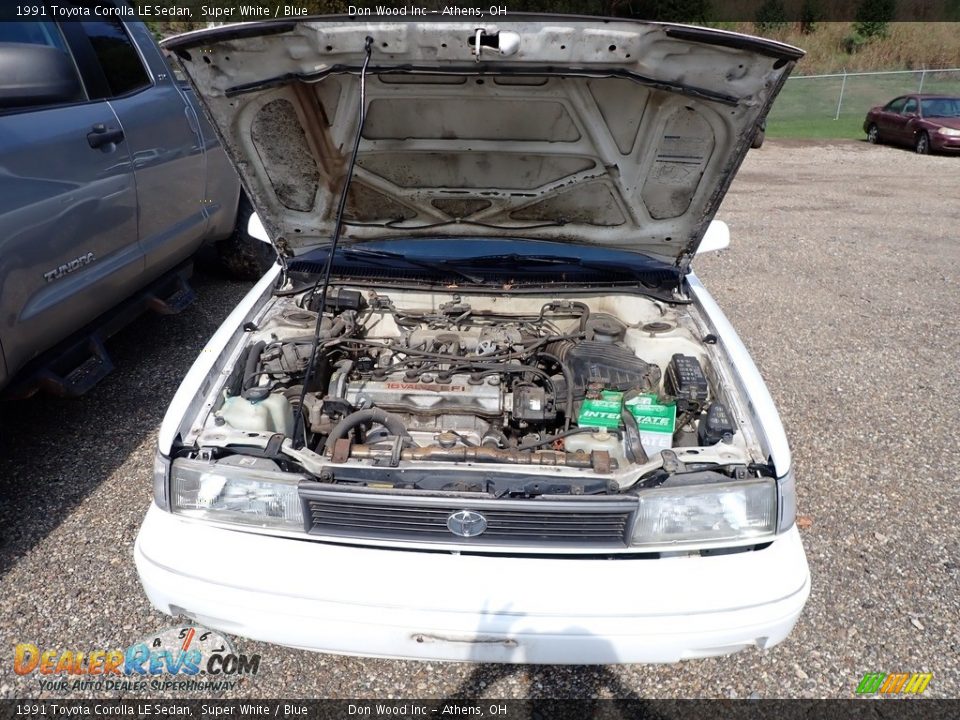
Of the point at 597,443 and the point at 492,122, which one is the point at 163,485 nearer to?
the point at 597,443

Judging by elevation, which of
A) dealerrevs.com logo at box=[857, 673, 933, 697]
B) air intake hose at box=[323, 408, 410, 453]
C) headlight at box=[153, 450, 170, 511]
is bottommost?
dealerrevs.com logo at box=[857, 673, 933, 697]

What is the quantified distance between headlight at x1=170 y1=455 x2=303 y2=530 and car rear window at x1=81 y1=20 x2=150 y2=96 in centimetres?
274

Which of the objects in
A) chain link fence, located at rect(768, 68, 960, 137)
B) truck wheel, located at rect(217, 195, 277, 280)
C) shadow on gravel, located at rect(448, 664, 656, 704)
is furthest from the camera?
chain link fence, located at rect(768, 68, 960, 137)

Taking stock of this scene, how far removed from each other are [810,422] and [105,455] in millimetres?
3815

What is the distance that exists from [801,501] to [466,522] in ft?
6.48

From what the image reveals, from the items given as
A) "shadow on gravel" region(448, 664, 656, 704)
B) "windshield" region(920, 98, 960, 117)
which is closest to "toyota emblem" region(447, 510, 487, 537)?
"shadow on gravel" region(448, 664, 656, 704)

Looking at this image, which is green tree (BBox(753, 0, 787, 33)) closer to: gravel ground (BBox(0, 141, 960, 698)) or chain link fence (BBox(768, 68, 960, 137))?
chain link fence (BBox(768, 68, 960, 137))

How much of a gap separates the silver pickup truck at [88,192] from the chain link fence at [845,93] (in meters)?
16.1

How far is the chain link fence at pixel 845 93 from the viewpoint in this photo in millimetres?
16031

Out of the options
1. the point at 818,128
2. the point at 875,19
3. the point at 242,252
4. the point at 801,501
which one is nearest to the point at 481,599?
the point at 801,501

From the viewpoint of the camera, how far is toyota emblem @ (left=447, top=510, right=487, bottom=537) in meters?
1.63

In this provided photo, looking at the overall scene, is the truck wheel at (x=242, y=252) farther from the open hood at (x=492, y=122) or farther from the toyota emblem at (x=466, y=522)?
the toyota emblem at (x=466, y=522)

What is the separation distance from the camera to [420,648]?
1.65m

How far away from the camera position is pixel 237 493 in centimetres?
171
